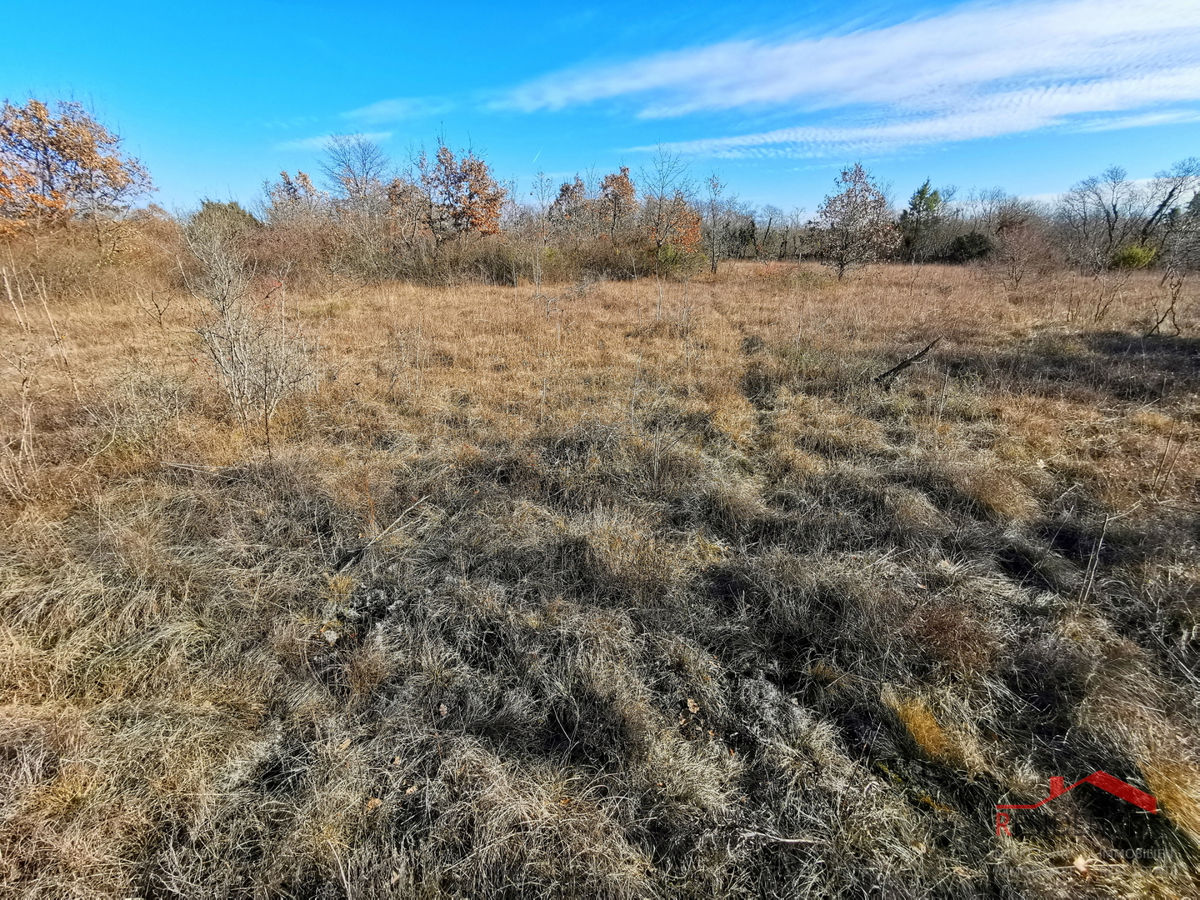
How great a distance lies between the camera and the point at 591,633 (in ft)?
7.79

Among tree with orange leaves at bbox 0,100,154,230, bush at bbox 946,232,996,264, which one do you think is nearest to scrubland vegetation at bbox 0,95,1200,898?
tree with orange leaves at bbox 0,100,154,230

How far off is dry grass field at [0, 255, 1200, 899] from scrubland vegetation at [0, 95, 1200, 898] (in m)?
0.02

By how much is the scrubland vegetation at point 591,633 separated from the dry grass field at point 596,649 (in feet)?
0.05

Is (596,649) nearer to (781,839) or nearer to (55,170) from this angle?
(781,839)

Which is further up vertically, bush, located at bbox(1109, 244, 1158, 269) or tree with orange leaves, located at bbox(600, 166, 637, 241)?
tree with orange leaves, located at bbox(600, 166, 637, 241)

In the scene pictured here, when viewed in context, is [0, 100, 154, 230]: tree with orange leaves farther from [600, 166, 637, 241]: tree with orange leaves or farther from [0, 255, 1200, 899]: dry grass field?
[600, 166, 637, 241]: tree with orange leaves

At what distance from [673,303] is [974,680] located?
402 inches

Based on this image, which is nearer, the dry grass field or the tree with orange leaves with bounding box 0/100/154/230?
the dry grass field

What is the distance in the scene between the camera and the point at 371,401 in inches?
212

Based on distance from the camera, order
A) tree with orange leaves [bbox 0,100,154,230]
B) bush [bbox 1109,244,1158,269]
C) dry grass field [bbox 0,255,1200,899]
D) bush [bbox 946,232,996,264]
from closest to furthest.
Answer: dry grass field [bbox 0,255,1200,899] < tree with orange leaves [bbox 0,100,154,230] < bush [bbox 1109,244,1158,269] < bush [bbox 946,232,996,264]

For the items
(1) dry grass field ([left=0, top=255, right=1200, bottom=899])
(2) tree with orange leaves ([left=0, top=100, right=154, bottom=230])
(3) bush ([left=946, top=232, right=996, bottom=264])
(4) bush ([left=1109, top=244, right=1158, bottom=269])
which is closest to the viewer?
(1) dry grass field ([left=0, top=255, right=1200, bottom=899])

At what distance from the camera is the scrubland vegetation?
5.05ft

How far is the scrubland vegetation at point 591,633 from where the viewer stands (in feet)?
5.05

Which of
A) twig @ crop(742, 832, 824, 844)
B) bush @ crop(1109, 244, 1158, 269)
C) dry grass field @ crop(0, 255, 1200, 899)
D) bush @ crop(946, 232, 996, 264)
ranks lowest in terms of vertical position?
twig @ crop(742, 832, 824, 844)
